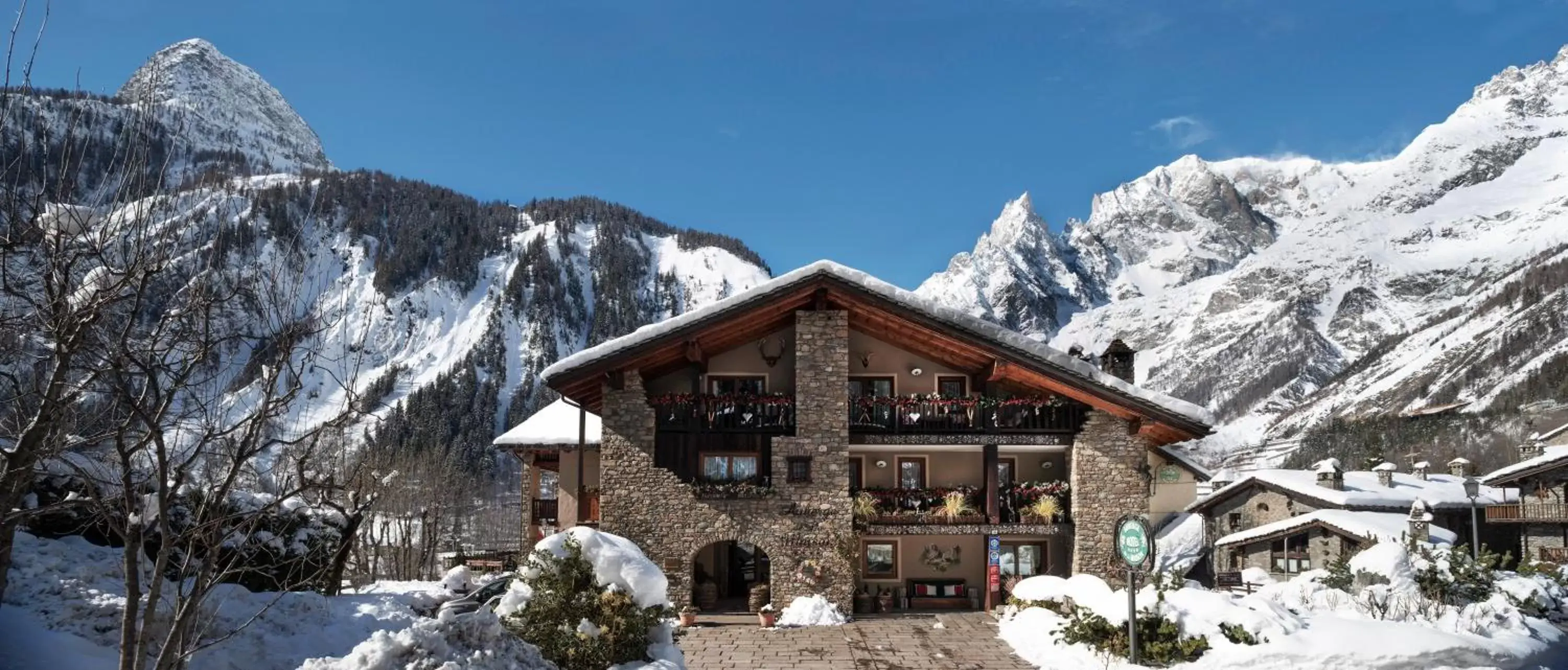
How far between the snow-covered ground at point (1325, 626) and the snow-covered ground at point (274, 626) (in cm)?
694

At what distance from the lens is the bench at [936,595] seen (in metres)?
23.3

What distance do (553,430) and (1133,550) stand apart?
16.9 meters

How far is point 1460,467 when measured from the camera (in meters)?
54.9

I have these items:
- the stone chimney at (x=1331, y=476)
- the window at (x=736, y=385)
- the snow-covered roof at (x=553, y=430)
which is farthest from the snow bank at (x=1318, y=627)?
the stone chimney at (x=1331, y=476)

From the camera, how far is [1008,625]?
19.2m

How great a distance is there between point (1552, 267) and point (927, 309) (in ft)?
581

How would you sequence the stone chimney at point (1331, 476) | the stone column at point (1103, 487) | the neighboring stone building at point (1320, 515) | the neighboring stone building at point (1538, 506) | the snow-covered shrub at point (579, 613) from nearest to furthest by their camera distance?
1. the snow-covered shrub at point (579, 613)
2. the stone column at point (1103, 487)
3. the neighboring stone building at point (1320, 515)
4. the stone chimney at point (1331, 476)
5. the neighboring stone building at point (1538, 506)

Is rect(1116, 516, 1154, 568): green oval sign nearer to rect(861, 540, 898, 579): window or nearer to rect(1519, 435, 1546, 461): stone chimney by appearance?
rect(861, 540, 898, 579): window

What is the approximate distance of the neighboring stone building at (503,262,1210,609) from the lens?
22.1m

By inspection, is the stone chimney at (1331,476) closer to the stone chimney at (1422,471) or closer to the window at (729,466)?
the stone chimney at (1422,471)

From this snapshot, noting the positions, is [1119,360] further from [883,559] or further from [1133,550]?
[1133,550]

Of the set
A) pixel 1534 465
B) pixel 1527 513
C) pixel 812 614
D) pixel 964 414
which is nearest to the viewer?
pixel 812 614

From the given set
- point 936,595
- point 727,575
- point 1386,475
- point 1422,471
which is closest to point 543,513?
point 727,575

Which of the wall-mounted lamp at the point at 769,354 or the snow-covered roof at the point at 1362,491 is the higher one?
the wall-mounted lamp at the point at 769,354
